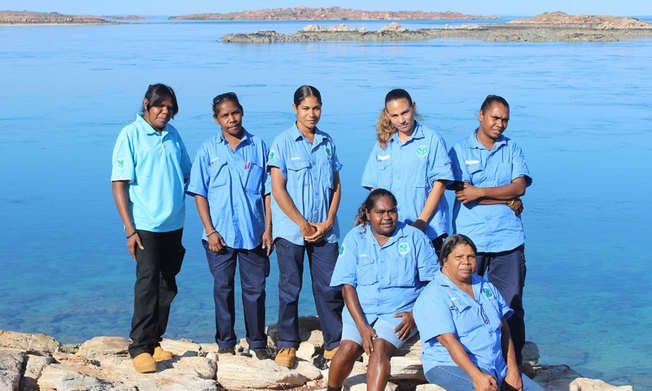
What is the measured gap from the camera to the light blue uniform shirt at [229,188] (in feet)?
13.8

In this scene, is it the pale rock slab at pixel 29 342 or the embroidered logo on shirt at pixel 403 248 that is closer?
the embroidered logo on shirt at pixel 403 248

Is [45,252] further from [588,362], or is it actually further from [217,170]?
[588,362]

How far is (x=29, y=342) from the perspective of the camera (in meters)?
4.83

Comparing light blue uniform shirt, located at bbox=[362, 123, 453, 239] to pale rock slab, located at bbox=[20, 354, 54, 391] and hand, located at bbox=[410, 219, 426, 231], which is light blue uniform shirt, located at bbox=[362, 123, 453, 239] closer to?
hand, located at bbox=[410, 219, 426, 231]

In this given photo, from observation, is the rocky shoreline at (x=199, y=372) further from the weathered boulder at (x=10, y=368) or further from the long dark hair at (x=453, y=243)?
the long dark hair at (x=453, y=243)

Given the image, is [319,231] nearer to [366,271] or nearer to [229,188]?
[366,271]

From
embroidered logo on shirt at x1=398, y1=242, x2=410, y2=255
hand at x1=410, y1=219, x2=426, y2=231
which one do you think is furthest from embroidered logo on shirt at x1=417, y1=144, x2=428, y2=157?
embroidered logo on shirt at x1=398, y1=242, x2=410, y2=255

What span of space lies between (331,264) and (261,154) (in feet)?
2.50

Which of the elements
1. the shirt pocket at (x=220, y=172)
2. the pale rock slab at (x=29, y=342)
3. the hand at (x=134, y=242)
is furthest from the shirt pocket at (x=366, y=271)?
the pale rock slab at (x=29, y=342)

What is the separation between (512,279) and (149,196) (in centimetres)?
206

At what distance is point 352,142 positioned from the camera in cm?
1199

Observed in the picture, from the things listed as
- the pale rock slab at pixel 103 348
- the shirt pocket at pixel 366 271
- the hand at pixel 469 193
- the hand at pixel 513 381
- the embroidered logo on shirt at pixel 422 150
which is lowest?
the pale rock slab at pixel 103 348

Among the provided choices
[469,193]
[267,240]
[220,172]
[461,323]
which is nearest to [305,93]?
[220,172]

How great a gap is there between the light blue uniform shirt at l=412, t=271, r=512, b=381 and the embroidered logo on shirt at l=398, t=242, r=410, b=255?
0.29m
